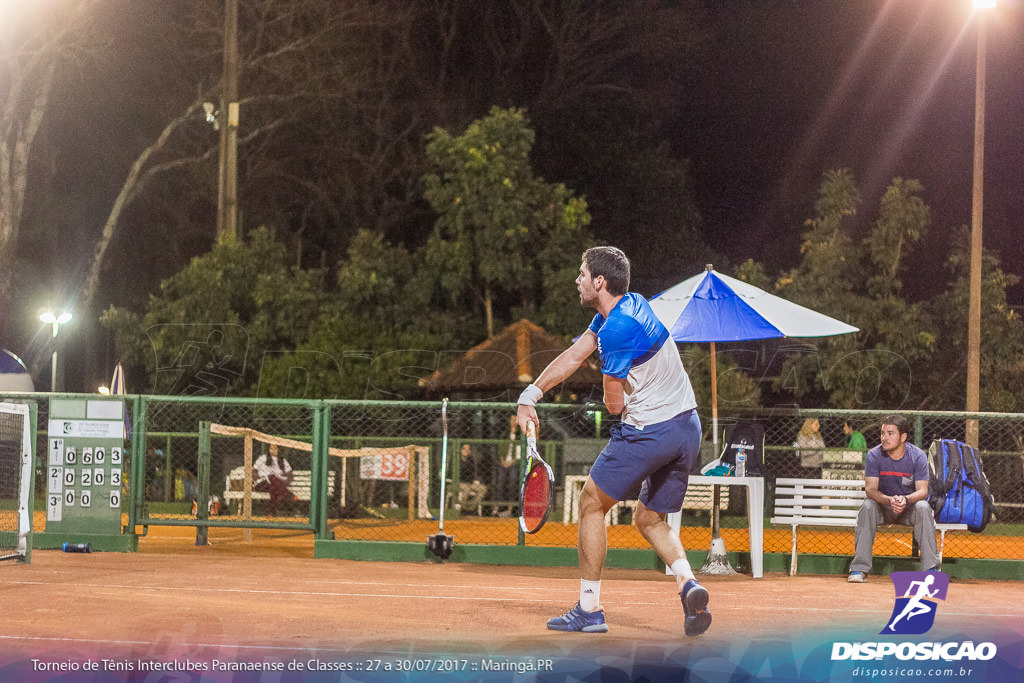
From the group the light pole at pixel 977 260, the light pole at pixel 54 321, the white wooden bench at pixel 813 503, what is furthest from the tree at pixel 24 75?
the white wooden bench at pixel 813 503

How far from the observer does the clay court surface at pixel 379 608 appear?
6.30 metres

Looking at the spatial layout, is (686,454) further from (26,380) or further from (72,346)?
(72,346)

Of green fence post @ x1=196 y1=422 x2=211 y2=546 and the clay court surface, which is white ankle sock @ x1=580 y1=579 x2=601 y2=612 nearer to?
the clay court surface

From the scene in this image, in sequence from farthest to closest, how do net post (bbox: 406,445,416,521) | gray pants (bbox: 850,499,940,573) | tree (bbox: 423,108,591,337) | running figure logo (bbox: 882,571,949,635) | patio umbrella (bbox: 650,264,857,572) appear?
tree (bbox: 423,108,591,337) < net post (bbox: 406,445,416,521) < patio umbrella (bbox: 650,264,857,572) < gray pants (bbox: 850,499,940,573) < running figure logo (bbox: 882,571,949,635)

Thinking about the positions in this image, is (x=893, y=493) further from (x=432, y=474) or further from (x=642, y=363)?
(x=432, y=474)

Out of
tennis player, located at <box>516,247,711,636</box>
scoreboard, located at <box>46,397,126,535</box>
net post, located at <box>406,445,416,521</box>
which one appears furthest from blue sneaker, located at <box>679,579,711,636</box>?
net post, located at <box>406,445,416,521</box>

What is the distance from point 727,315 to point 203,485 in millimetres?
5521

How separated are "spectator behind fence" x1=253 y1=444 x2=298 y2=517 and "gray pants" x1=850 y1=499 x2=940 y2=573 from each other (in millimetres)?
7850

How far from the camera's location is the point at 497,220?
886 inches

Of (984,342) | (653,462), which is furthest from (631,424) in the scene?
(984,342)

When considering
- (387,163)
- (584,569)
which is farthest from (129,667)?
(387,163)

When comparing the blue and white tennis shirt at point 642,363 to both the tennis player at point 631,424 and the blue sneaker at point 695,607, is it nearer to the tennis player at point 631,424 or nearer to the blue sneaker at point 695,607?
the tennis player at point 631,424

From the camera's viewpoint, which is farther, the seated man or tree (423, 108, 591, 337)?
tree (423, 108, 591, 337)

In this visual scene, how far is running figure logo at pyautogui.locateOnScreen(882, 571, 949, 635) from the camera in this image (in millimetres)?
7363
